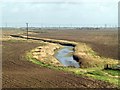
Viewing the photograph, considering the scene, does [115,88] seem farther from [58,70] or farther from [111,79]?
[58,70]

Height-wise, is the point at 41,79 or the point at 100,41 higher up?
the point at 100,41

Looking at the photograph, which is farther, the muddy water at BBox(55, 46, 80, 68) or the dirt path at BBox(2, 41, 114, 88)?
the muddy water at BBox(55, 46, 80, 68)

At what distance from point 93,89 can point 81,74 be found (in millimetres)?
5604

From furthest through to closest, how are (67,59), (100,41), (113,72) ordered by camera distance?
1. (100,41)
2. (67,59)
3. (113,72)

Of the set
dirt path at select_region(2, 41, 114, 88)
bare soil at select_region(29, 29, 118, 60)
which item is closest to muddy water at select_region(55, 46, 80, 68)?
bare soil at select_region(29, 29, 118, 60)

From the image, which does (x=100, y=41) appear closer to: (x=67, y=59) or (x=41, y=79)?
(x=67, y=59)

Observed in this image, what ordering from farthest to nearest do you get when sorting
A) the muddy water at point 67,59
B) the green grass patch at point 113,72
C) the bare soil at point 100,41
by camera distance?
the bare soil at point 100,41 → the muddy water at point 67,59 → the green grass patch at point 113,72

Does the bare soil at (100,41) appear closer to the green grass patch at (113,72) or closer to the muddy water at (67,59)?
the muddy water at (67,59)

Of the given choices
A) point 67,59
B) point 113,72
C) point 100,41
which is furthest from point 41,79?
point 100,41

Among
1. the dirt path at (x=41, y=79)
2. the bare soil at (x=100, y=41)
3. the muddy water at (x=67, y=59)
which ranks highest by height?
the bare soil at (x=100, y=41)

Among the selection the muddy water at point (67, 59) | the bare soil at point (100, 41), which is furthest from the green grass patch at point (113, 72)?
the bare soil at point (100, 41)

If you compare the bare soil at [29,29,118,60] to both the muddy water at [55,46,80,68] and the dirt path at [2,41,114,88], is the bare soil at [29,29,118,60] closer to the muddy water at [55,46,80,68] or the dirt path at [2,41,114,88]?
the muddy water at [55,46,80,68]

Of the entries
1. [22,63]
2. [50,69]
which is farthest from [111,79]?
[22,63]

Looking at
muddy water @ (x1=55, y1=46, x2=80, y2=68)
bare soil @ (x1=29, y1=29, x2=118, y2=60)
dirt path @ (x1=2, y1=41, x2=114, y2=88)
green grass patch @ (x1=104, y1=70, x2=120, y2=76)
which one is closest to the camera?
dirt path @ (x1=2, y1=41, x2=114, y2=88)
